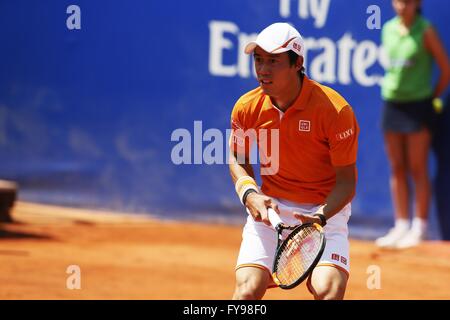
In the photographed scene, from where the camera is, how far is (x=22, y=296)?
6.42m

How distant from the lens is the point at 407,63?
903 centimetres

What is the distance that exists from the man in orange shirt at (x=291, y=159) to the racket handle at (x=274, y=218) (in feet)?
0.08

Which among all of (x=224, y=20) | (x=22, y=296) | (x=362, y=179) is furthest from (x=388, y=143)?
(x=22, y=296)

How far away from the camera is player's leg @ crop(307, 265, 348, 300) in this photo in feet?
14.4

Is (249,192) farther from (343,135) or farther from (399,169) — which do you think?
(399,169)

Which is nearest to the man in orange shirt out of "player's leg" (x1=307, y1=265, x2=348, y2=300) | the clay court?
"player's leg" (x1=307, y1=265, x2=348, y2=300)

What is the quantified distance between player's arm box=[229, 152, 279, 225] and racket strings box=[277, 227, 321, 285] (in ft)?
0.50

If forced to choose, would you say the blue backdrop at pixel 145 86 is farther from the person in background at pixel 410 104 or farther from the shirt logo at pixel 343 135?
the shirt logo at pixel 343 135

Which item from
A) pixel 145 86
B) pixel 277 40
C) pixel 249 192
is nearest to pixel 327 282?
pixel 249 192

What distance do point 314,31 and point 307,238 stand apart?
5094 mm

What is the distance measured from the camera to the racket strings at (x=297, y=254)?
428 cm

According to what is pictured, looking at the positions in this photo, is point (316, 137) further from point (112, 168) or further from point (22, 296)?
point (112, 168)

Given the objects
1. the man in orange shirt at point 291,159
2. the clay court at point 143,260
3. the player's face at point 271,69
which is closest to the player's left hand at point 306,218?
the man in orange shirt at point 291,159

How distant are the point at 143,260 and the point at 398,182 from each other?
2.59 meters
